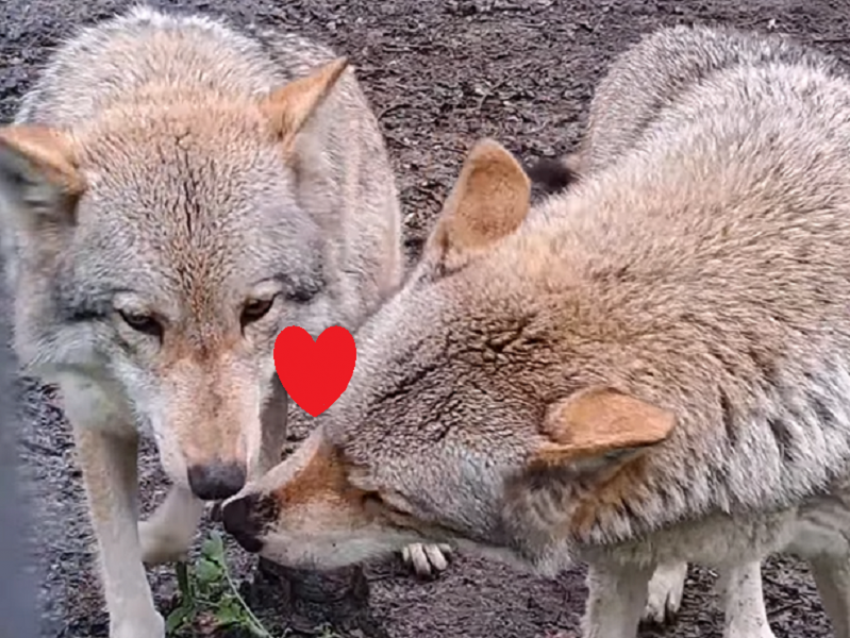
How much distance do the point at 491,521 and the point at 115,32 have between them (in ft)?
6.74

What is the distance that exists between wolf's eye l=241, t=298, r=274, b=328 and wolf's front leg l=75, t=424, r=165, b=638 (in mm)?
683

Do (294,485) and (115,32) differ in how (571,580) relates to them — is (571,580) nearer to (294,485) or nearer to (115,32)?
(294,485)

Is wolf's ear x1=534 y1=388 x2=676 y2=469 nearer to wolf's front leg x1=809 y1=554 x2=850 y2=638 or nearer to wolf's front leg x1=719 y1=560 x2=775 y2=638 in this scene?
wolf's front leg x1=809 y1=554 x2=850 y2=638

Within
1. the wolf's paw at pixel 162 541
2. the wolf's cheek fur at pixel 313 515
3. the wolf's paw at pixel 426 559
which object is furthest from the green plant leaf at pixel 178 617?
the wolf's cheek fur at pixel 313 515

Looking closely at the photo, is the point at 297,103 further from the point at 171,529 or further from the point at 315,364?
the point at 171,529

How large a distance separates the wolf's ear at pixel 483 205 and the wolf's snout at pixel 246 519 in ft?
2.29

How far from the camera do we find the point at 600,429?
2979 mm

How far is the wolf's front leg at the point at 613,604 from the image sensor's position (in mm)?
4238

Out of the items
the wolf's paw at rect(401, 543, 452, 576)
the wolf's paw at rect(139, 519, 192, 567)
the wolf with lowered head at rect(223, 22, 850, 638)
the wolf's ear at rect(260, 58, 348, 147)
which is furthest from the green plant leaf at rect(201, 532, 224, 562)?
the wolf's ear at rect(260, 58, 348, 147)

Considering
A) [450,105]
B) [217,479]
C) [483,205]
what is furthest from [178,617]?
[450,105]

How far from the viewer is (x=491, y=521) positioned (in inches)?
130

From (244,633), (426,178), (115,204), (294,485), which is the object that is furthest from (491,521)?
(426,178)

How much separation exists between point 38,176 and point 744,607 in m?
2.39

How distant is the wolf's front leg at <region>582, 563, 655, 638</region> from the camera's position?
13.9 ft
